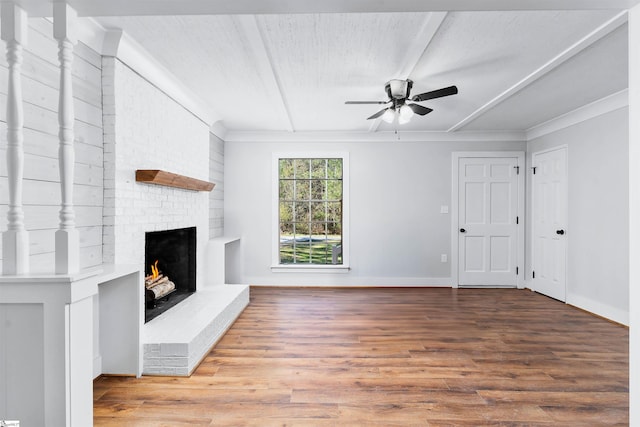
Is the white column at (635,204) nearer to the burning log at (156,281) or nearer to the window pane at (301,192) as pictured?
the burning log at (156,281)

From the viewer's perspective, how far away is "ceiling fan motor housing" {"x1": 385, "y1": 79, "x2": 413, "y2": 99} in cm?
338

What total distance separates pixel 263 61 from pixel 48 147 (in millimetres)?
1626

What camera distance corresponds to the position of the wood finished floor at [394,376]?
84.4 inches

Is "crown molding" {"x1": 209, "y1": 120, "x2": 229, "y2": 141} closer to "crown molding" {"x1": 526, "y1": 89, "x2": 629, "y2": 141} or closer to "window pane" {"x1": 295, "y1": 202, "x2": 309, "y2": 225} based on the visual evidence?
"window pane" {"x1": 295, "y1": 202, "x2": 309, "y2": 225}

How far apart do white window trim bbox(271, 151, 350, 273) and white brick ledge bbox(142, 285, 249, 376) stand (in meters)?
1.84

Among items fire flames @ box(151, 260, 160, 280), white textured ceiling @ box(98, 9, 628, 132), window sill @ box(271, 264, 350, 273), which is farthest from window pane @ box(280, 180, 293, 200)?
fire flames @ box(151, 260, 160, 280)

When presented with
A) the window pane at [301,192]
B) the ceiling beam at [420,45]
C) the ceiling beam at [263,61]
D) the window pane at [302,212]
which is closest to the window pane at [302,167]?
the window pane at [301,192]

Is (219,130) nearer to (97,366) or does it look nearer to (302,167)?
(302,167)

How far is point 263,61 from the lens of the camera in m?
2.99

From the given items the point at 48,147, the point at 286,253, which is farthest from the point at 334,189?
the point at 48,147

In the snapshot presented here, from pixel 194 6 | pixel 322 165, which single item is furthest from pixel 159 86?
pixel 322 165

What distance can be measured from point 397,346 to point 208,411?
166 cm

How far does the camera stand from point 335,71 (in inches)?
127

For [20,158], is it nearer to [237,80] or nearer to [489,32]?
[237,80]
